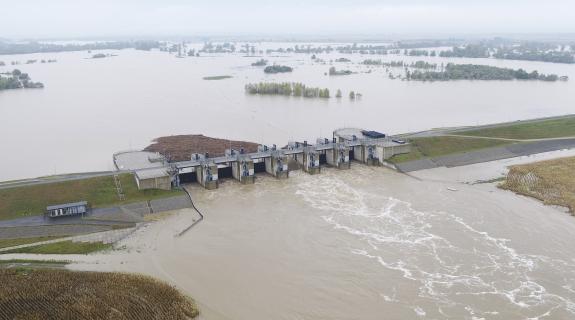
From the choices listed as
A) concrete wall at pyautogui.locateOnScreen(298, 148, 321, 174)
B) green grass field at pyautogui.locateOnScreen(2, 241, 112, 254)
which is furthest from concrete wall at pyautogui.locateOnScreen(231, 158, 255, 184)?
green grass field at pyautogui.locateOnScreen(2, 241, 112, 254)

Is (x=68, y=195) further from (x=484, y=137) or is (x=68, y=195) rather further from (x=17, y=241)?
(x=484, y=137)

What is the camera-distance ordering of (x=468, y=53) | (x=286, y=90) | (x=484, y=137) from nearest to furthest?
(x=484, y=137) → (x=286, y=90) → (x=468, y=53)

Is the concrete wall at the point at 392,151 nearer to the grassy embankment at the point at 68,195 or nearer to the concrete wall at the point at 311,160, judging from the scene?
the concrete wall at the point at 311,160

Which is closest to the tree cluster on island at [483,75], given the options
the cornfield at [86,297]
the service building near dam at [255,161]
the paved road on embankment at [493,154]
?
the paved road on embankment at [493,154]

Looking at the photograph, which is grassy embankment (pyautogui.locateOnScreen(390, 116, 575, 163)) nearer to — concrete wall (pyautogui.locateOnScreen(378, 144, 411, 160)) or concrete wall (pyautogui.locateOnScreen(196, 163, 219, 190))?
concrete wall (pyautogui.locateOnScreen(378, 144, 411, 160))

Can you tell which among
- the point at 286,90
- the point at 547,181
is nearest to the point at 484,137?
the point at 547,181
